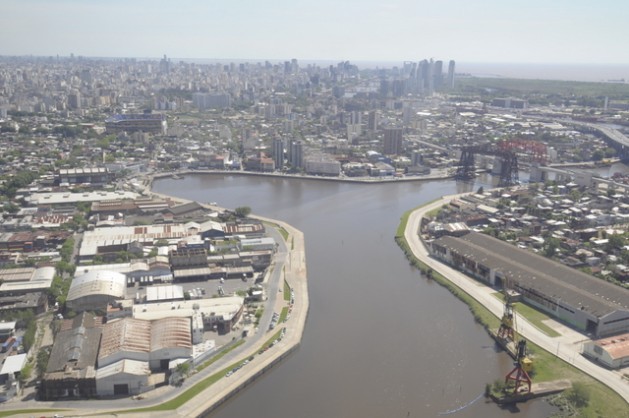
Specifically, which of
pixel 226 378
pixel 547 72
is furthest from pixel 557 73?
pixel 226 378

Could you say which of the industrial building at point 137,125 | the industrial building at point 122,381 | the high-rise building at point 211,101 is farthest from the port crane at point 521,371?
the high-rise building at point 211,101

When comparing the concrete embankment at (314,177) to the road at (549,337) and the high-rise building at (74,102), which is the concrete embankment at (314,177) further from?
the high-rise building at (74,102)

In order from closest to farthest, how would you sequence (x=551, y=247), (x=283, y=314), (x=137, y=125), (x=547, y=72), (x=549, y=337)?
(x=549, y=337), (x=283, y=314), (x=551, y=247), (x=137, y=125), (x=547, y=72)

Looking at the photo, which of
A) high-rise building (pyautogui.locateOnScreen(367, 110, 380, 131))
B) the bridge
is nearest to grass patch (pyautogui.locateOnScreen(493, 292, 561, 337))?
the bridge

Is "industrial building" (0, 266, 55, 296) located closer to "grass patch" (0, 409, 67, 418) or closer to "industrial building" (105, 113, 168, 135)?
"grass patch" (0, 409, 67, 418)

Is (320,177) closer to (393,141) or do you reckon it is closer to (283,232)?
(393,141)

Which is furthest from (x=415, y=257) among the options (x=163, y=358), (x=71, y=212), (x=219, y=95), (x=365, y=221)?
(x=219, y=95)
